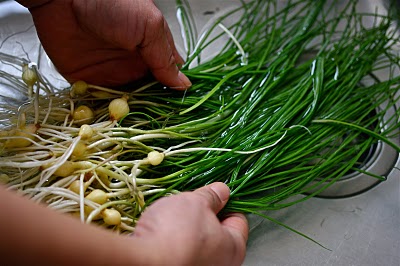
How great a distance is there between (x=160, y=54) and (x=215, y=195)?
36 centimetres

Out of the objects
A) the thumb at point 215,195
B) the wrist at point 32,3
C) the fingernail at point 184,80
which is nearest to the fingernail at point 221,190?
the thumb at point 215,195

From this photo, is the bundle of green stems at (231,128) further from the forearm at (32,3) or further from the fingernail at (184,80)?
the forearm at (32,3)

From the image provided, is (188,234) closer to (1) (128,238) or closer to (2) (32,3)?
(1) (128,238)

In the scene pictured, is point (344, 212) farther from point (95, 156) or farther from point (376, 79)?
point (95, 156)

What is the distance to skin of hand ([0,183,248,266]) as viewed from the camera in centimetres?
47

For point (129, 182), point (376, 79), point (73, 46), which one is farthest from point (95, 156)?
point (376, 79)

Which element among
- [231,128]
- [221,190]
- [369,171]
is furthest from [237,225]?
[369,171]

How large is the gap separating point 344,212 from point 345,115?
0.81 feet

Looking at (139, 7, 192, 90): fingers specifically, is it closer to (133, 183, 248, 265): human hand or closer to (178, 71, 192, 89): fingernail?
(178, 71, 192, 89): fingernail

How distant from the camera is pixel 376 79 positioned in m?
1.28

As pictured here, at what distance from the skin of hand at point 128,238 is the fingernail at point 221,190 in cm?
3

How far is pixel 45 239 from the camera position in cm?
47

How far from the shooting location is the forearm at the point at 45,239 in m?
0.46

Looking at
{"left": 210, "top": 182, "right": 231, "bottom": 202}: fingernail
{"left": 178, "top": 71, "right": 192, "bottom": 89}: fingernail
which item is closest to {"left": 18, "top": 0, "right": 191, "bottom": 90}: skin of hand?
{"left": 178, "top": 71, "right": 192, "bottom": 89}: fingernail
